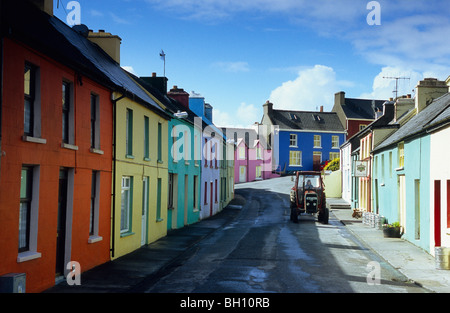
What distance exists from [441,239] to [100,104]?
11799 mm

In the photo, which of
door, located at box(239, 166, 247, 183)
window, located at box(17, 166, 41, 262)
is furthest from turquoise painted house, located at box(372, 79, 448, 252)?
door, located at box(239, 166, 247, 183)

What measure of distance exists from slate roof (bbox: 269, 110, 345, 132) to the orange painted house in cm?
5711

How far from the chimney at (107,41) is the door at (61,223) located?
35.3 ft

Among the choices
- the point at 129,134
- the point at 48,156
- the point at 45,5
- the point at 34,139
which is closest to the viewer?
the point at 34,139

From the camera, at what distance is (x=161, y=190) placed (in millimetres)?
22156

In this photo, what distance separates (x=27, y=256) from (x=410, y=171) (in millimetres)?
16206

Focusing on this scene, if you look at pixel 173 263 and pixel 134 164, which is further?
pixel 134 164

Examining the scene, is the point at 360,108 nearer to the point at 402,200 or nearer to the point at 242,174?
the point at 242,174

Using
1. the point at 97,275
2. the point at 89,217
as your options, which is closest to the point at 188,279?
the point at 97,275

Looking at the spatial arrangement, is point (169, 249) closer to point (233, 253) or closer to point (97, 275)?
point (233, 253)

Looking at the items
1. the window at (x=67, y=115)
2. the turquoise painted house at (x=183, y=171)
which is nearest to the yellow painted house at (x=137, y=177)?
the turquoise painted house at (x=183, y=171)

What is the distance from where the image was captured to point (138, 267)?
14492 mm

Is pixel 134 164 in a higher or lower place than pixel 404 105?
lower

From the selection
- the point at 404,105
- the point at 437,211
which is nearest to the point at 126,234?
the point at 437,211
